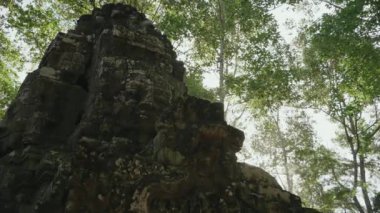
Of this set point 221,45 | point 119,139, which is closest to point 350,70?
point 221,45

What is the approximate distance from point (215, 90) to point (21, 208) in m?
16.4

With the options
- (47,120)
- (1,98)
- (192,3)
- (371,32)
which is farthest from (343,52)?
(1,98)

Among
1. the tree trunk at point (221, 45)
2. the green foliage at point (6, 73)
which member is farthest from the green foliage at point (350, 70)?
the green foliage at point (6, 73)

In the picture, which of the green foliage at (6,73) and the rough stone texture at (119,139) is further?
the green foliage at (6,73)

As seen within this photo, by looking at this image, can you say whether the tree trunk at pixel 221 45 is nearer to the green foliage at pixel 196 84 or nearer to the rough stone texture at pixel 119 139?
the green foliage at pixel 196 84

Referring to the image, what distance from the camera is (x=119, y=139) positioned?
19.7 feet

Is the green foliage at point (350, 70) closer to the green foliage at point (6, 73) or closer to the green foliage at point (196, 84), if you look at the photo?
the green foliage at point (196, 84)

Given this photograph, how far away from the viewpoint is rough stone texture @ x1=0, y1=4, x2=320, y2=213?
15.9 ft

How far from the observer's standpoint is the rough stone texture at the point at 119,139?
15.9ft

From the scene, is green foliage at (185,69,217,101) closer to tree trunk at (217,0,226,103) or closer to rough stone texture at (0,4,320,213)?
tree trunk at (217,0,226,103)

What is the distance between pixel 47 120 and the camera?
7168mm

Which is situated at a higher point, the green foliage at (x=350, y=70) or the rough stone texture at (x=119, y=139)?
the green foliage at (x=350, y=70)

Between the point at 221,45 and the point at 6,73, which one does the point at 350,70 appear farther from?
the point at 6,73

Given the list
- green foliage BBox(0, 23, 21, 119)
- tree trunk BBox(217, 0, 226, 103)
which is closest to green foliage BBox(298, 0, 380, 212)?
tree trunk BBox(217, 0, 226, 103)
